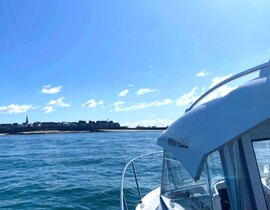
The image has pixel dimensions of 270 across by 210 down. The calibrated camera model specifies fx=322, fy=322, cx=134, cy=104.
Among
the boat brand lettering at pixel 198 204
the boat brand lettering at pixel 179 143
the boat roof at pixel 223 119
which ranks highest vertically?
the boat roof at pixel 223 119

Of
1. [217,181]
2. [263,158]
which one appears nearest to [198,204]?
[217,181]

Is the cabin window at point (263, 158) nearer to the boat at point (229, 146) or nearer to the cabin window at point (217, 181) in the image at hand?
the boat at point (229, 146)

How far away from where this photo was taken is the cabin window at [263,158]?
2934mm

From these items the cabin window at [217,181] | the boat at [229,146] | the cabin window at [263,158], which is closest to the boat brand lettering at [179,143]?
the boat at [229,146]

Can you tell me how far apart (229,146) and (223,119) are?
458mm

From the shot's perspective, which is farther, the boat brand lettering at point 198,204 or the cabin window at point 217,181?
the boat brand lettering at point 198,204

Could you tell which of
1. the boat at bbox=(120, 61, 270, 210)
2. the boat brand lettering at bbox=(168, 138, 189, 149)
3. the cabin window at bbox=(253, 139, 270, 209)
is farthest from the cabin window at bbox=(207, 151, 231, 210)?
the cabin window at bbox=(253, 139, 270, 209)

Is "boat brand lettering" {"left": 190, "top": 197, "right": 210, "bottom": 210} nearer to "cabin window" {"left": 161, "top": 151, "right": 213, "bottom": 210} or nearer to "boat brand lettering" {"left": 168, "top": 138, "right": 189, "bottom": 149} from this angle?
"cabin window" {"left": 161, "top": 151, "right": 213, "bottom": 210}

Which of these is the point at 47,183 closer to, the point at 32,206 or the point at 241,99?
the point at 32,206

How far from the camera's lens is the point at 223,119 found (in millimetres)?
2400

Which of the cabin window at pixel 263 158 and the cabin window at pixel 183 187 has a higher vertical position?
the cabin window at pixel 263 158

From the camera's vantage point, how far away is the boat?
2268mm

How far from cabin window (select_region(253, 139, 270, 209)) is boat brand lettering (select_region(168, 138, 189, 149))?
2.17 feet

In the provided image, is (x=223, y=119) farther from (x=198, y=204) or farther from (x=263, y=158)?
(x=198, y=204)
